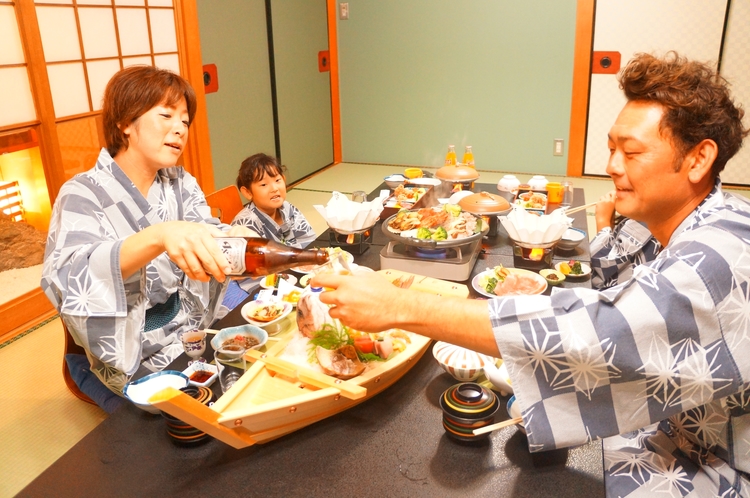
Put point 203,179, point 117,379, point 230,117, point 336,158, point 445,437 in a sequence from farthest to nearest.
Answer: point 336,158 → point 230,117 → point 203,179 → point 117,379 → point 445,437

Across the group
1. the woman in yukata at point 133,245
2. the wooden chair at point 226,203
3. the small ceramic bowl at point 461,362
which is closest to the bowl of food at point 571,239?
the small ceramic bowl at point 461,362

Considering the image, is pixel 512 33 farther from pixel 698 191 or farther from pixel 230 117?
pixel 698 191

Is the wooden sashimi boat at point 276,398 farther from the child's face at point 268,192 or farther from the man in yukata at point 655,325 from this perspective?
the child's face at point 268,192

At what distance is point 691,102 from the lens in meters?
1.30

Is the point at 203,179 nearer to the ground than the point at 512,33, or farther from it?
nearer to the ground

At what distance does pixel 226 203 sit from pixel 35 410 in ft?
4.49

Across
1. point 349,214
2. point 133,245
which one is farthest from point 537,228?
point 133,245

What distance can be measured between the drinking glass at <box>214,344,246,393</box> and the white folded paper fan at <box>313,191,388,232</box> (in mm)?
959

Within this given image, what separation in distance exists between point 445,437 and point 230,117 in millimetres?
4542

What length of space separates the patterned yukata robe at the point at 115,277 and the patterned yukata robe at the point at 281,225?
74cm

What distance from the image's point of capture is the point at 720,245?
1.16m

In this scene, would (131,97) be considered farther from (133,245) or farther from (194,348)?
(194,348)

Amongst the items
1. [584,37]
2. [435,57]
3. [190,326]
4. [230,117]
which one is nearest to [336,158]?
[435,57]

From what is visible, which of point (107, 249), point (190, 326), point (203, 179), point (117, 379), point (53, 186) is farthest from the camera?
point (203, 179)
